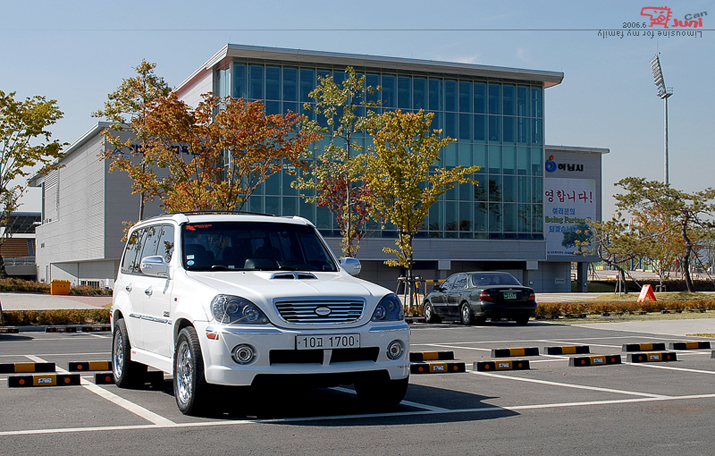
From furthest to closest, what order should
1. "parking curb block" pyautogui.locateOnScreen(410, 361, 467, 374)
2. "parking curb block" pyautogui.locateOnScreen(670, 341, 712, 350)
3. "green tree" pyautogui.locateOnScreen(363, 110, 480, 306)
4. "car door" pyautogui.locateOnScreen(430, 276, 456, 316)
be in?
1. "green tree" pyautogui.locateOnScreen(363, 110, 480, 306)
2. "car door" pyautogui.locateOnScreen(430, 276, 456, 316)
3. "parking curb block" pyautogui.locateOnScreen(670, 341, 712, 350)
4. "parking curb block" pyautogui.locateOnScreen(410, 361, 467, 374)

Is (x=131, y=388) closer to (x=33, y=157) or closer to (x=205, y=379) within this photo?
(x=205, y=379)

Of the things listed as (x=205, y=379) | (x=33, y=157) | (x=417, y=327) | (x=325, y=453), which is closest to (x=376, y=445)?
(x=325, y=453)

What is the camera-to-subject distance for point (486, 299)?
72.9 feet

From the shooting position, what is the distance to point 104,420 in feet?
23.1

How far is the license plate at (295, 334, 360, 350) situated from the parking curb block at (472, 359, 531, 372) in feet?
14.2

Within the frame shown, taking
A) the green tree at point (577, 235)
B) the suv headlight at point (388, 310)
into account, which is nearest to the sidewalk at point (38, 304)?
the suv headlight at point (388, 310)

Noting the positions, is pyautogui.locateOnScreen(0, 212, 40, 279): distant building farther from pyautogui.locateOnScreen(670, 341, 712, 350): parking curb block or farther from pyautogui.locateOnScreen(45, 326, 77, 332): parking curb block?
pyautogui.locateOnScreen(670, 341, 712, 350): parking curb block

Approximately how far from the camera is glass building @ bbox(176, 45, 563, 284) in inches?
2030

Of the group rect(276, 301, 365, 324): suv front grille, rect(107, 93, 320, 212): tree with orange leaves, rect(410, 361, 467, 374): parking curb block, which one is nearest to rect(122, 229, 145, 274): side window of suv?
rect(276, 301, 365, 324): suv front grille

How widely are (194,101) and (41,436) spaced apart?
51.3m

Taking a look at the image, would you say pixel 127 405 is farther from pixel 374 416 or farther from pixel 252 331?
pixel 374 416

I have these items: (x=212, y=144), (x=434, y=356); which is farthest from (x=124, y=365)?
(x=212, y=144)

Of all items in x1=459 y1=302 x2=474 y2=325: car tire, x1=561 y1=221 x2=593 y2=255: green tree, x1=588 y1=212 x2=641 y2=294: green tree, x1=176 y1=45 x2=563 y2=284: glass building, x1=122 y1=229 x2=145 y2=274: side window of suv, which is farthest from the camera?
x1=561 y1=221 x2=593 y2=255: green tree

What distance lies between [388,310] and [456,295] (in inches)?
648
